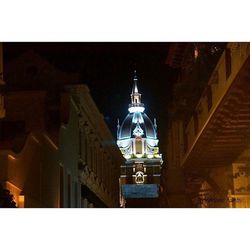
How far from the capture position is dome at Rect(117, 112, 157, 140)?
7555mm

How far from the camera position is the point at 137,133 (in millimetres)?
8141

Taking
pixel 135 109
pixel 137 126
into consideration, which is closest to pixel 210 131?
pixel 137 126

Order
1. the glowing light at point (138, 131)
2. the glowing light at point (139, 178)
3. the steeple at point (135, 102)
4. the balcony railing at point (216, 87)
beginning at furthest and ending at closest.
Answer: the glowing light at point (138, 131), the glowing light at point (139, 178), the steeple at point (135, 102), the balcony railing at point (216, 87)

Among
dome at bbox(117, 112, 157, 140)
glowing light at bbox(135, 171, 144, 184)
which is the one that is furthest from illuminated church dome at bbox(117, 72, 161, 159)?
glowing light at bbox(135, 171, 144, 184)

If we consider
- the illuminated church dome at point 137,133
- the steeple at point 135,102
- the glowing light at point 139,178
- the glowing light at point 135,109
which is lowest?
the glowing light at point 139,178

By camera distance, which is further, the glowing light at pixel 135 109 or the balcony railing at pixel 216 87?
the glowing light at pixel 135 109

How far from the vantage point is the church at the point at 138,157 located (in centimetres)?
743

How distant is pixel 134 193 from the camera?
7.55m

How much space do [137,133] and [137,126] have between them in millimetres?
343

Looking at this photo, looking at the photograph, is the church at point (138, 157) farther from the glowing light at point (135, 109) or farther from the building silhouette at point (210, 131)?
the building silhouette at point (210, 131)

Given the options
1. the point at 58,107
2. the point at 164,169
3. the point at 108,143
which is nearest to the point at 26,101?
the point at 58,107

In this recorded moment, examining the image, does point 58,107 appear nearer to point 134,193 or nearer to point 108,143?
point 108,143

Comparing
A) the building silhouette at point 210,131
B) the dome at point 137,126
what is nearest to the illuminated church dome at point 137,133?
the dome at point 137,126

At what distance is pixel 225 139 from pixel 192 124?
87 cm
